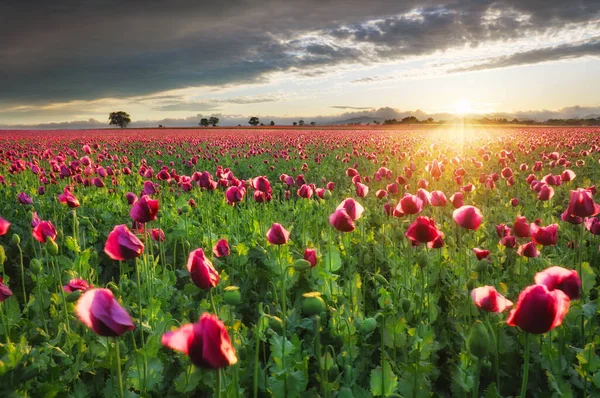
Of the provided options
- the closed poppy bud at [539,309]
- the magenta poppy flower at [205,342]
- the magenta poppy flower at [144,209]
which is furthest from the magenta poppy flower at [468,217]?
the magenta poppy flower at [205,342]

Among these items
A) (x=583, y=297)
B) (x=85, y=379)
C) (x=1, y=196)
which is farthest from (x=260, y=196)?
(x=1, y=196)

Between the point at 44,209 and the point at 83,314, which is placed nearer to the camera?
the point at 83,314

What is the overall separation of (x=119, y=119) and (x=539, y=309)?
10858 centimetres

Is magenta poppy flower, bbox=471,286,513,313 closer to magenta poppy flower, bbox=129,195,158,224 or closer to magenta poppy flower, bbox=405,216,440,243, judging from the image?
magenta poppy flower, bbox=405,216,440,243

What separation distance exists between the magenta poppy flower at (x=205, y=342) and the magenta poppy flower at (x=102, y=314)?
0.83 ft

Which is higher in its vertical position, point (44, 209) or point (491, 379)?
point (44, 209)

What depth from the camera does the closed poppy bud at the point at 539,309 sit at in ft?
4.03

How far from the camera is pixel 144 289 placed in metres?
3.25

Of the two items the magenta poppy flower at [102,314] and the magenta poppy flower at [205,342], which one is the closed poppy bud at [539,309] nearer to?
the magenta poppy flower at [205,342]

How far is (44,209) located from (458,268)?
5.37 m

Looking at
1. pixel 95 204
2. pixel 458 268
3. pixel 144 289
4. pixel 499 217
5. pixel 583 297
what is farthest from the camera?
pixel 95 204

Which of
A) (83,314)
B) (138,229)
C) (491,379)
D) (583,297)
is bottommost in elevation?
(491,379)

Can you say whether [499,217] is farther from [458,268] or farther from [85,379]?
[85,379]

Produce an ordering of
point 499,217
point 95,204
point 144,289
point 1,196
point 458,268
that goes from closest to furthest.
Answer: point 144,289 < point 458,268 < point 499,217 < point 95,204 < point 1,196
